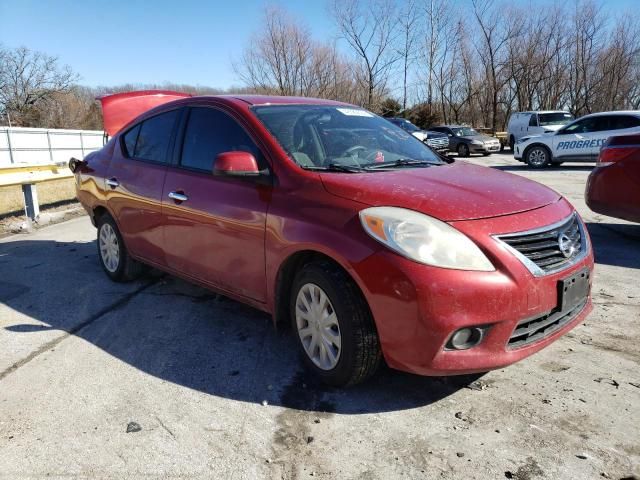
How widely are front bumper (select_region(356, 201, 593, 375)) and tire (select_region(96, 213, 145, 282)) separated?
10.1 feet

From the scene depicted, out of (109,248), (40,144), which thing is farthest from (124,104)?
(40,144)

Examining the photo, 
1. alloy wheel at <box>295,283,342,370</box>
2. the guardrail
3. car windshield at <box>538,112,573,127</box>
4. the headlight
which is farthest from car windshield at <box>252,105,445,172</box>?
car windshield at <box>538,112,573,127</box>

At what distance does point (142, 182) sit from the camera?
4234 mm

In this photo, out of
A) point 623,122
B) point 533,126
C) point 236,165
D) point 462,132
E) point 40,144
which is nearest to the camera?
point 236,165

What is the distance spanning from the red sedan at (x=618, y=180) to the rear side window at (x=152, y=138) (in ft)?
15.9

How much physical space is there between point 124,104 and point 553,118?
62.8 ft

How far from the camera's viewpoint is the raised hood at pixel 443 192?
2.59m

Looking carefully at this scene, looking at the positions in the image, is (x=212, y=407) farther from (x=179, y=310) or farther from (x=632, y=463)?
(x=632, y=463)

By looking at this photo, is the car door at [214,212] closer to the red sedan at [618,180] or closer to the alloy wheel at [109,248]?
the alloy wheel at [109,248]

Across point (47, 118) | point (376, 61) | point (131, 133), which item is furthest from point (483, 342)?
point (47, 118)

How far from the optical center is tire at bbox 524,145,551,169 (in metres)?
16.5

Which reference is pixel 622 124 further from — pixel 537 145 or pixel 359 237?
pixel 359 237

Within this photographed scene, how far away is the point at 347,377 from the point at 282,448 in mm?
531

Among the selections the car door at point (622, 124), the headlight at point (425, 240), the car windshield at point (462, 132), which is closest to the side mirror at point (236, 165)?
the headlight at point (425, 240)
